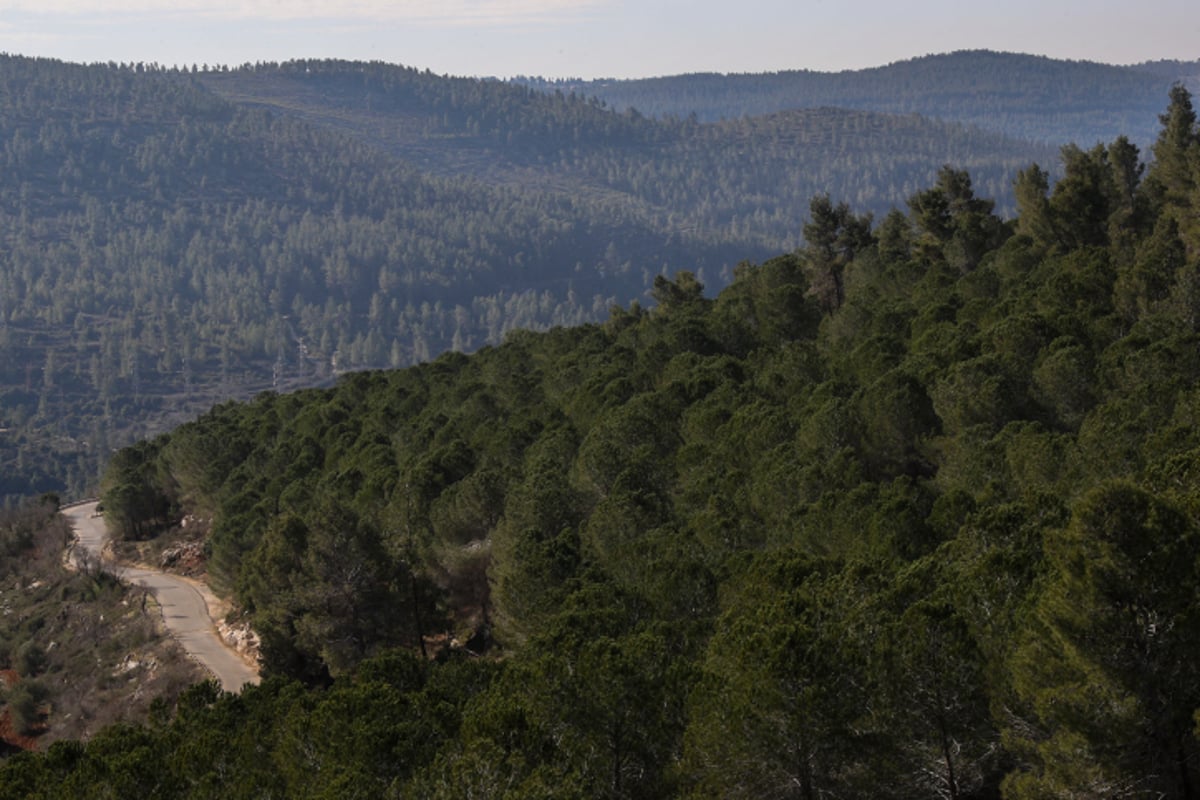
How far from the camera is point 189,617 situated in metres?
51.2

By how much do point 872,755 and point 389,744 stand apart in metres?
8.42

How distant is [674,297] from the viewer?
8162cm

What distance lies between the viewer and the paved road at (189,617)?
4362cm

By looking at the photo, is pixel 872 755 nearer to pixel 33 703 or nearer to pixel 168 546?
pixel 33 703

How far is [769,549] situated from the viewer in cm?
3159

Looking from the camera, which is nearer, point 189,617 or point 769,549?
point 769,549

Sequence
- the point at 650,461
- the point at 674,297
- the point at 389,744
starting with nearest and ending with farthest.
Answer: the point at 389,744, the point at 650,461, the point at 674,297

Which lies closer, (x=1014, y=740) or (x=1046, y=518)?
(x=1014, y=740)

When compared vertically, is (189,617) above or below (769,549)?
below

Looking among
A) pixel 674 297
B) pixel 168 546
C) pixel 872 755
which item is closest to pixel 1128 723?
pixel 872 755

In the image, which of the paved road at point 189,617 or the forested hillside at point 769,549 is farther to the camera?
the paved road at point 189,617

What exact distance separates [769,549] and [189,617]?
30028 mm

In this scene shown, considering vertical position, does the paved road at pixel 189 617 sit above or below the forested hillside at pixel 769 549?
below

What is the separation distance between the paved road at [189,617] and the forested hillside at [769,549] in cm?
267
